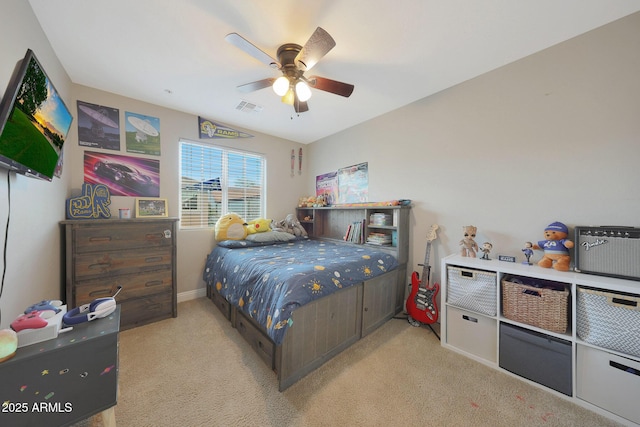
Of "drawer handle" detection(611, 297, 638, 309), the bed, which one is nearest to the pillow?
the bed

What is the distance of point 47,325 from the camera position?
98 cm

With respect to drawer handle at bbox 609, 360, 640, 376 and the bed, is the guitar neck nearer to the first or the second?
the bed

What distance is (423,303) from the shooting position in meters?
2.28

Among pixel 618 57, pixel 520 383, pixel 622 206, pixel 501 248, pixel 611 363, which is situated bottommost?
pixel 520 383

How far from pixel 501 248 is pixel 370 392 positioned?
1.72 m

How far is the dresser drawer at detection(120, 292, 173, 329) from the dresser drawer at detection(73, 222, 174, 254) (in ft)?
1.85

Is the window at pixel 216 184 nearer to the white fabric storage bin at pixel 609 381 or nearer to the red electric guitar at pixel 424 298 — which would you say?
→ the red electric guitar at pixel 424 298

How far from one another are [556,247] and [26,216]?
3714 mm

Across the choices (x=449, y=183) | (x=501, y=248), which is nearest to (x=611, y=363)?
(x=501, y=248)

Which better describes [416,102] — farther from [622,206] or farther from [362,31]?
[622,206]

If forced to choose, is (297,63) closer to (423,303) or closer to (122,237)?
(122,237)

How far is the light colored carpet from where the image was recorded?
128 centimetres

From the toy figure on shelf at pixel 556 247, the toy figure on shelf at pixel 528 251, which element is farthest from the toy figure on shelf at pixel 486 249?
the toy figure on shelf at pixel 556 247

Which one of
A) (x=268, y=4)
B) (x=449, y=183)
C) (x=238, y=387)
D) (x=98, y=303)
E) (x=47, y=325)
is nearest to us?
(x=47, y=325)
